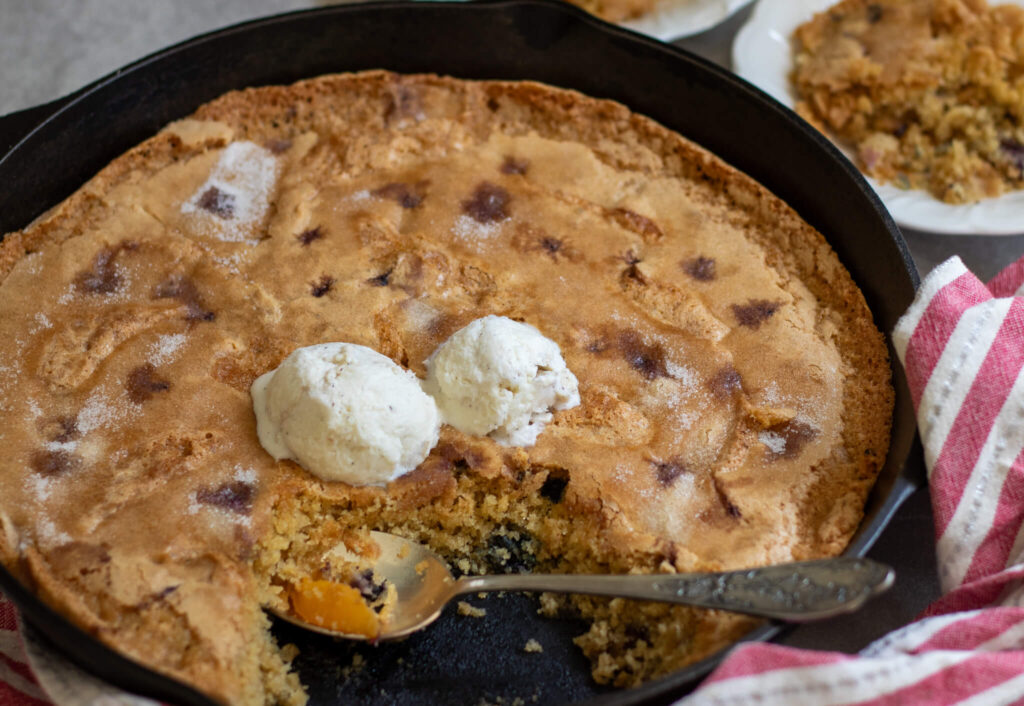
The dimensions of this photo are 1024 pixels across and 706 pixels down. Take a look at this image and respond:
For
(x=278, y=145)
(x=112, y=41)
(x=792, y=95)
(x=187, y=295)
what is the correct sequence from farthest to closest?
1. (x=112, y=41)
2. (x=792, y=95)
3. (x=278, y=145)
4. (x=187, y=295)

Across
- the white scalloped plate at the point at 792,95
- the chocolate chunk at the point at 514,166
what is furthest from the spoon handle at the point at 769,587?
the white scalloped plate at the point at 792,95

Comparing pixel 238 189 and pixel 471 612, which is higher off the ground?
pixel 238 189

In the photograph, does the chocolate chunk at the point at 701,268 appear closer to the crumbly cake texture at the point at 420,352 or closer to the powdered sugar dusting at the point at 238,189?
the crumbly cake texture at the point at 420,352

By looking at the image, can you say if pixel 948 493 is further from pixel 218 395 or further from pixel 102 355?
pixel 102 355

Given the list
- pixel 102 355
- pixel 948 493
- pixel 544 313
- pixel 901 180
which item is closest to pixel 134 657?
pixel 102 355

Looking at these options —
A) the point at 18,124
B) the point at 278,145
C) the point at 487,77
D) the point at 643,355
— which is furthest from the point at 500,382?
the point at 18,124

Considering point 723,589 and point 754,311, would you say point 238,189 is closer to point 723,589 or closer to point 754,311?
point 754,311
